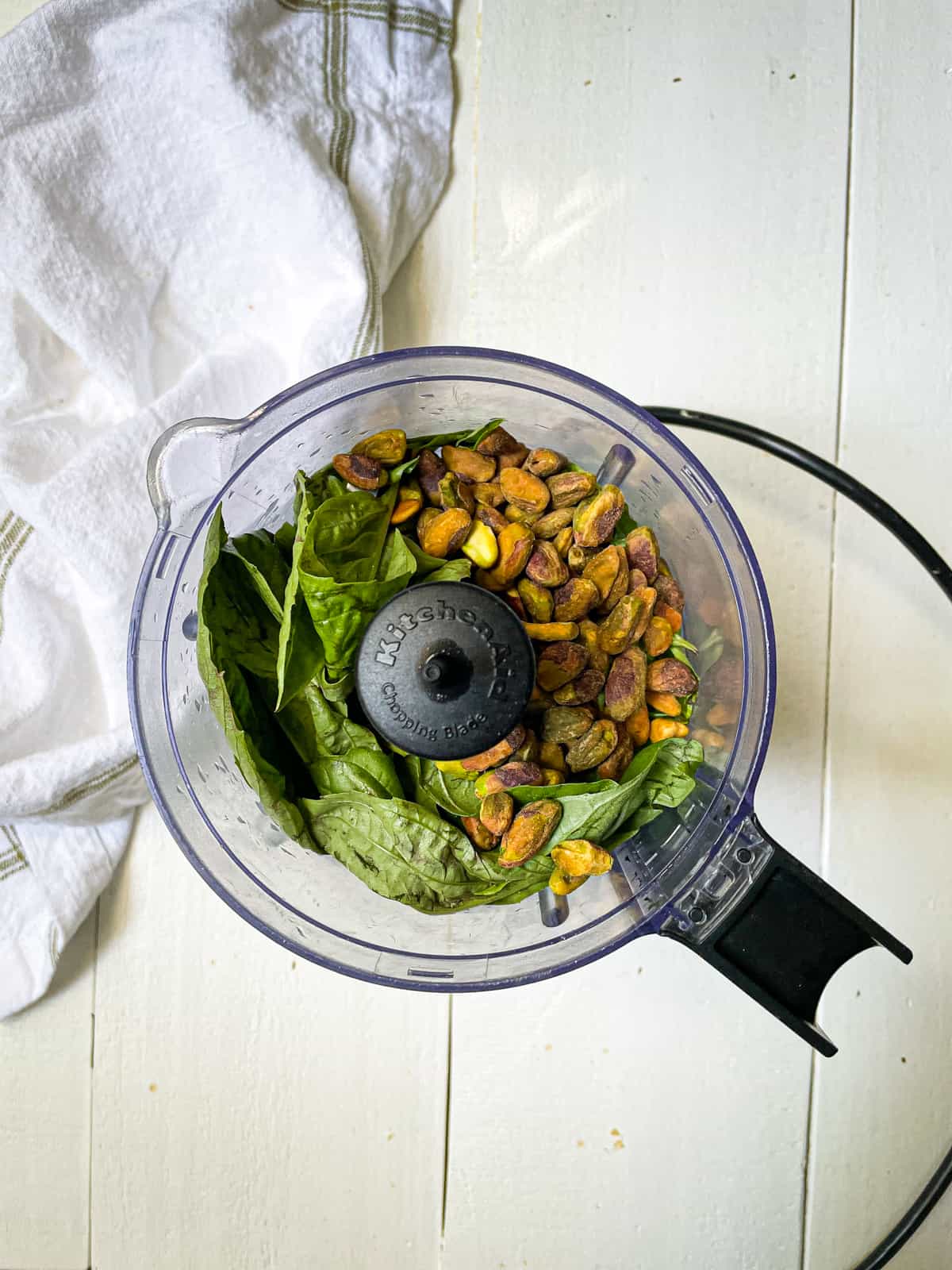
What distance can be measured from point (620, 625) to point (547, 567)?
0.04 m

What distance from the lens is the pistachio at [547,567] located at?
0.48 meters

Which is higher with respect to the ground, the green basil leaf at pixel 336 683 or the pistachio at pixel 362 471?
the pistachio at pixel 362 471

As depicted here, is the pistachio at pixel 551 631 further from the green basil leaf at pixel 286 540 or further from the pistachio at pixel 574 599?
the green basil leaf at pixel 286 540

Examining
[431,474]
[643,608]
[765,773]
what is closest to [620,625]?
[643,608]

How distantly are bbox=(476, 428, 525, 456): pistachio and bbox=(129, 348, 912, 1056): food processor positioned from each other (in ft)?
0.11

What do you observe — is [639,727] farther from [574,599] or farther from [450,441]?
[450,441]

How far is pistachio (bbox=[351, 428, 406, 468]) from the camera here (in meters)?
0.48

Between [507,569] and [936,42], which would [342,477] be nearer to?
[507,569]

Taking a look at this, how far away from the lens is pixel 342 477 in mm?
483

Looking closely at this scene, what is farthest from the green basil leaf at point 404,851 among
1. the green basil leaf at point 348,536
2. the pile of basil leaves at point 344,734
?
the green basil leaf at point 348,536

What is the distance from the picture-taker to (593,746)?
1.51 ft

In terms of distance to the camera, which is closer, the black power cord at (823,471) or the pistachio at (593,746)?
the pistachio at (593,746)

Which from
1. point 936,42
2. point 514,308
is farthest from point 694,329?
point 936,42

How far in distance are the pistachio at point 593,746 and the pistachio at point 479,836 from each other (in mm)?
48
